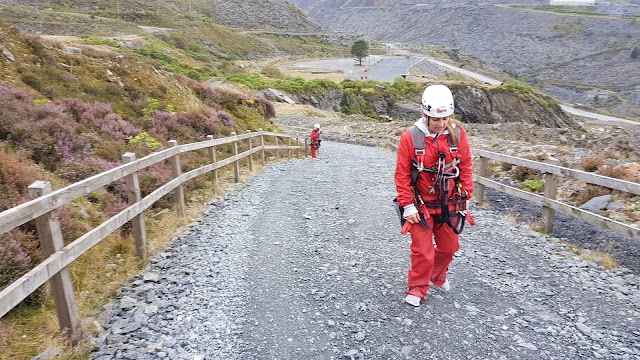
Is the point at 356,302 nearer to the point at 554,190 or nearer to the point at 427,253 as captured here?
the point at 427,253

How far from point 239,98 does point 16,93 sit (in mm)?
13947

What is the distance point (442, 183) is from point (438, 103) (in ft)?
2.70

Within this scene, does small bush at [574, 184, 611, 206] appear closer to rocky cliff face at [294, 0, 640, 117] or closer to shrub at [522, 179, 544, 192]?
shrub at [522, 179, 544, 192]

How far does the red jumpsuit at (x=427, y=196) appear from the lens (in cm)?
412

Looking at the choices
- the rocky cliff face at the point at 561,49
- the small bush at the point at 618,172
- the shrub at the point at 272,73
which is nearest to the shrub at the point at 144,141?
the small bush at the point at 618,172

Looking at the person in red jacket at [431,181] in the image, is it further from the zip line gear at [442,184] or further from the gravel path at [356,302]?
the gravel path at [356,302]

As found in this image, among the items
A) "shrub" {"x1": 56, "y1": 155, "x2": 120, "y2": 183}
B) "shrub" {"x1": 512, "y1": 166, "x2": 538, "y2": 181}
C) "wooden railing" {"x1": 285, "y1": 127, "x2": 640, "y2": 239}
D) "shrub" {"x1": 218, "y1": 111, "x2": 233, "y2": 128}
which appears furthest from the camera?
"shrub" {"x1": 218, "y1": 111, "x2": 233, "y2": 128}

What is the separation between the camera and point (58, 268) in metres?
3.31

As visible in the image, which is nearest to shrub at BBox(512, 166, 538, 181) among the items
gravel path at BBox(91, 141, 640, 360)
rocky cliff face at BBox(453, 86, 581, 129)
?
gravel path at BBox(91, 141, 640, 360)

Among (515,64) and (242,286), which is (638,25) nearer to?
(515,64)

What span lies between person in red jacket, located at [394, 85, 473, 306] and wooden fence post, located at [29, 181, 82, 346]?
125 inches

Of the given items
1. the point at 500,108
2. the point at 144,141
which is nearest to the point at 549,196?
the point at 144,141

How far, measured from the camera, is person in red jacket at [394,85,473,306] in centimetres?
407

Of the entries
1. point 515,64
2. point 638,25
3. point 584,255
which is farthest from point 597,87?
point 584,255
